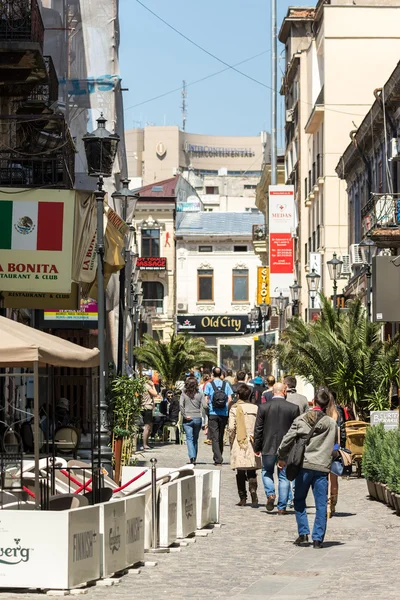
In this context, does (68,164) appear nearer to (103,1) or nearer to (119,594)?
(103,1)

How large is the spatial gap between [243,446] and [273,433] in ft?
2.98

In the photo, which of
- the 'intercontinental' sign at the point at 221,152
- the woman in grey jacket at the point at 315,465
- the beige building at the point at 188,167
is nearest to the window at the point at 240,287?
the beige building at the point at 188,167

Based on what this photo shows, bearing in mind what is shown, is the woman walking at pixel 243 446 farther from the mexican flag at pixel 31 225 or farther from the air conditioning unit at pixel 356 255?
the air conditioning unit at pixel 356 255

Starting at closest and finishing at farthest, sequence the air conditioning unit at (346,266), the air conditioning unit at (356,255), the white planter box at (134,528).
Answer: the white planter box at (134,528) → the air conditioning unit at (356,255) → the air conditioning unit at (346,266)

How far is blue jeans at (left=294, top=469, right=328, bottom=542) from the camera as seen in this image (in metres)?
13.5

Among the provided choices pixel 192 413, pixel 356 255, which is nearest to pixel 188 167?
pixel 356 255

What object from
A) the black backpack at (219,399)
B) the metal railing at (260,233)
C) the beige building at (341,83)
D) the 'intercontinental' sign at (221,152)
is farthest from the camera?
the 'intercontinental' sign at (221,152)

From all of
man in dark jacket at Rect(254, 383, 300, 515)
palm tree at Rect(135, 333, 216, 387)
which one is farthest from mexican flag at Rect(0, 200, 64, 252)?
palm tree at Rect(135, 333, 216, 387)

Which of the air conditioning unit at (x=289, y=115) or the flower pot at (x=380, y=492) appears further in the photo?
the air conditioning unit at (x=289, y=115)

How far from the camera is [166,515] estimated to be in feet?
43.4

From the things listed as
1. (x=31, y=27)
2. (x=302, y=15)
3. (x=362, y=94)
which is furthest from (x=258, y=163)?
(x=31, y=27)

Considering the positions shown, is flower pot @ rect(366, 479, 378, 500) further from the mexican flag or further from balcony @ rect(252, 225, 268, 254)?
balcony @ rect(252, 225, 268, 254)

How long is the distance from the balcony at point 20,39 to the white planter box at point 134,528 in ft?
35.3

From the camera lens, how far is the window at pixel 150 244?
3661 inches
